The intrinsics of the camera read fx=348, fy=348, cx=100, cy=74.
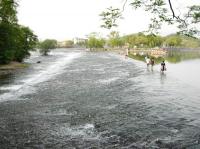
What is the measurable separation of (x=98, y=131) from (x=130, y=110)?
6.70m

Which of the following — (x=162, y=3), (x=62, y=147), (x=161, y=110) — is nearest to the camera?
(x=162, y=3)

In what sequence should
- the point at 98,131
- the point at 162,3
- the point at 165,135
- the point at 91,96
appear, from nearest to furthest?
the point at 162,3, the point at 165,135, the point at 98,131, the point at 91,96

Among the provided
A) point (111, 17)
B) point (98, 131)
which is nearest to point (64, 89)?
point (98, 131)

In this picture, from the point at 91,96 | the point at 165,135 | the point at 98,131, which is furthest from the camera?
the point at 91,96

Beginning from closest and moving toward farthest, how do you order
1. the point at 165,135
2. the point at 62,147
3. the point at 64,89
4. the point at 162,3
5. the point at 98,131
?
the point at 162,3 → the point at 62,147 → the point at 165,135 → the point at 98,131 → the point at 64,89

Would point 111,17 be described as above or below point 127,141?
above

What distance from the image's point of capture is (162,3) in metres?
14.2

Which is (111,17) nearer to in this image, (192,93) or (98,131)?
(98,131)

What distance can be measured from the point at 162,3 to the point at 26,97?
74.4ft

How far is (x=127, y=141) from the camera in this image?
18.3 meters

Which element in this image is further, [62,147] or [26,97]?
[26,97]

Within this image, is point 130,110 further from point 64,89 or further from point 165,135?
point 64,89

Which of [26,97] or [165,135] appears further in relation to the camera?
[26,97]

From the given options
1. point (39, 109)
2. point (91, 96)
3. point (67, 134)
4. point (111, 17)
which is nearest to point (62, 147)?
point (67, 134)
